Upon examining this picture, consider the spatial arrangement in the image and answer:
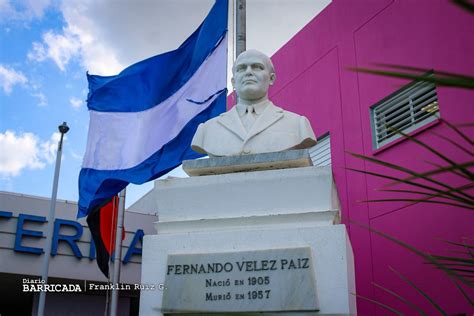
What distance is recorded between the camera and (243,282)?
359 cm

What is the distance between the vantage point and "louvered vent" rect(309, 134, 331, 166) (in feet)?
25.4

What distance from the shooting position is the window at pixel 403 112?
6352 mm

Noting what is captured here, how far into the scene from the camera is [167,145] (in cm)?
689

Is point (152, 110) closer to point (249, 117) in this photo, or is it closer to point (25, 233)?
point (249, 117)

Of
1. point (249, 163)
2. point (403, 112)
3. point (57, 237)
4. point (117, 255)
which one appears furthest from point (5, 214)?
point (249, 163)

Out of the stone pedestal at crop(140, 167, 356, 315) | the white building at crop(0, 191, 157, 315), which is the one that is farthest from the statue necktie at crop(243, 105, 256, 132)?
the white building at crop(0, 191, 157, 315)

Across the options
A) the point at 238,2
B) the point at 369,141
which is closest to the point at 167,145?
the point at 238,2

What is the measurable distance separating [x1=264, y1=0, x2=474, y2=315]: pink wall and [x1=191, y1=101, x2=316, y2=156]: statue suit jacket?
195cm

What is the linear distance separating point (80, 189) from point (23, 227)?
3.95 m

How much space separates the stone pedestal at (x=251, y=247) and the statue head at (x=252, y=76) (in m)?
0.76

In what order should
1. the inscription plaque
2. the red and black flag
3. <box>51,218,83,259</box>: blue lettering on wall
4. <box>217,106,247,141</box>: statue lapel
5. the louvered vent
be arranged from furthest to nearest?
<box>51,218,83,259</box>: blue lettering on wall, the red and black flag, the louvered vent, <box>217,106,247,141</box>: statue lapel, the inscription plaque

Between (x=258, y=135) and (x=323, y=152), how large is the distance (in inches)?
149

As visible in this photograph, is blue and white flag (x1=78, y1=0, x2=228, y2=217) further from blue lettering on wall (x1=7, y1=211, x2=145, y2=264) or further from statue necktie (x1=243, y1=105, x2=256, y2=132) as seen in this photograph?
blue lettering on wall (x1=7, y1=211, x2=145, y2=264)

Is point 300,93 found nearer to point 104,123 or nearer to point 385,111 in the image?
A: point 385,111
